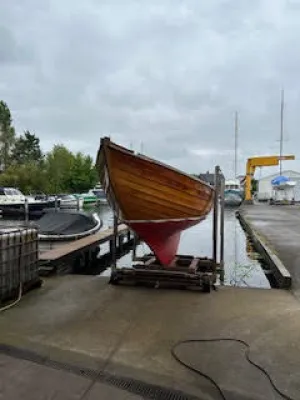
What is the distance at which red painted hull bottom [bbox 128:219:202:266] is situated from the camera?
5.79 meters

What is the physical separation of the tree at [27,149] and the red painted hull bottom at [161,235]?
1796 inches

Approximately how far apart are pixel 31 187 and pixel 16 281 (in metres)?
33.7

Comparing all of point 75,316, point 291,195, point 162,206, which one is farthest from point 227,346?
point 291,195

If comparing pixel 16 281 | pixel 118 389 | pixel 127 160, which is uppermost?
pixel 127 160

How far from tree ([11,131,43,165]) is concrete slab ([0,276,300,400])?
46.9 m

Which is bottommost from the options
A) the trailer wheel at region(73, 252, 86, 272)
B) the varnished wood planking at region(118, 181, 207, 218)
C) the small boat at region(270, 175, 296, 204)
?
the trailer wheel at region(73, 252, 86, 272)

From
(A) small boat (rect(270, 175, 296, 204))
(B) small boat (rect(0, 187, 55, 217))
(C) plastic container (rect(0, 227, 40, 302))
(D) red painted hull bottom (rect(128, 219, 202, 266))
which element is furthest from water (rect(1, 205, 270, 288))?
(A) small boat (rect(270, 175, 296, 204))

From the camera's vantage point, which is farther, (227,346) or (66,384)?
(227,346)

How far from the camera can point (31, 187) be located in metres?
36.9

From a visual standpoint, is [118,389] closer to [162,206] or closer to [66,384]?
[66,384]

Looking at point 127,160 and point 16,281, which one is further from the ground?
point 127,160

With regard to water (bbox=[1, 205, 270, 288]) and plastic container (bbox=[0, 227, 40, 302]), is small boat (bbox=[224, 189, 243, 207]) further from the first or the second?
plastic container (bbox=[0, 227, 40, 302])

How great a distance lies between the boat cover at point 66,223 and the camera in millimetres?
10094

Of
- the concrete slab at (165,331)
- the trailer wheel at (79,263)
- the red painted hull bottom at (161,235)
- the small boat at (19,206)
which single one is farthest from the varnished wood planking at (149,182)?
the small boat at (19,206)
